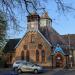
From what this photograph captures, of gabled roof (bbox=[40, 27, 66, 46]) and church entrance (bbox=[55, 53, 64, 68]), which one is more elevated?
gabled roof (bbox=[40, 27, 66, 46])

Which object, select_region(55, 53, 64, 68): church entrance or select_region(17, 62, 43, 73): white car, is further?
select_region(55, 53, 64, 68): church entrance

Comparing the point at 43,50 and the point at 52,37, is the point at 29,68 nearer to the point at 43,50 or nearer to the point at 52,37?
the point at 43,50

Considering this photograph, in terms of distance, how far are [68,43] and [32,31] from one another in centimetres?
947

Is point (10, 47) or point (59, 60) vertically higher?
point (10, 47)

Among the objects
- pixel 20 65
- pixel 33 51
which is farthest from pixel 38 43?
pixel 20 65

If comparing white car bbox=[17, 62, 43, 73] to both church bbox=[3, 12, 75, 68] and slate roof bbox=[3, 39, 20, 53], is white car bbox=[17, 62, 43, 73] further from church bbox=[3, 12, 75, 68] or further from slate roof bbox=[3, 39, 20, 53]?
slate roof bbox=[3, 39, 20, 53]

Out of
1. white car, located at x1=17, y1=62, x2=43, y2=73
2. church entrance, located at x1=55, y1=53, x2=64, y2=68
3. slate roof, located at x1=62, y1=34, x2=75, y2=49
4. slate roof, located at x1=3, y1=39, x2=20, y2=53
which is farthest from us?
slate roof, located at x1=3, y1=39, x2=20, y2=53

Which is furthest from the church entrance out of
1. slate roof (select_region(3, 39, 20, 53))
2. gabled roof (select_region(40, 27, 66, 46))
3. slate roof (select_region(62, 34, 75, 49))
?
slate roof (select_region(3, 39, 20, 53))

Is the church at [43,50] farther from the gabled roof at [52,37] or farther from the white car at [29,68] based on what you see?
the white car at [29,68]

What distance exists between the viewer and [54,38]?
7975cm

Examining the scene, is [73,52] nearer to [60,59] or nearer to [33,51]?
[60,59]

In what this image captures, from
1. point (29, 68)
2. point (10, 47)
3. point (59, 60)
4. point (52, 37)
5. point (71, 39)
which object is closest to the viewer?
point (29, 68)

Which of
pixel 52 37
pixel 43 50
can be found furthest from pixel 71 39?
pixel 43 50

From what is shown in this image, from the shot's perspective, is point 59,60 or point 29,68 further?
Result: point 59,60
